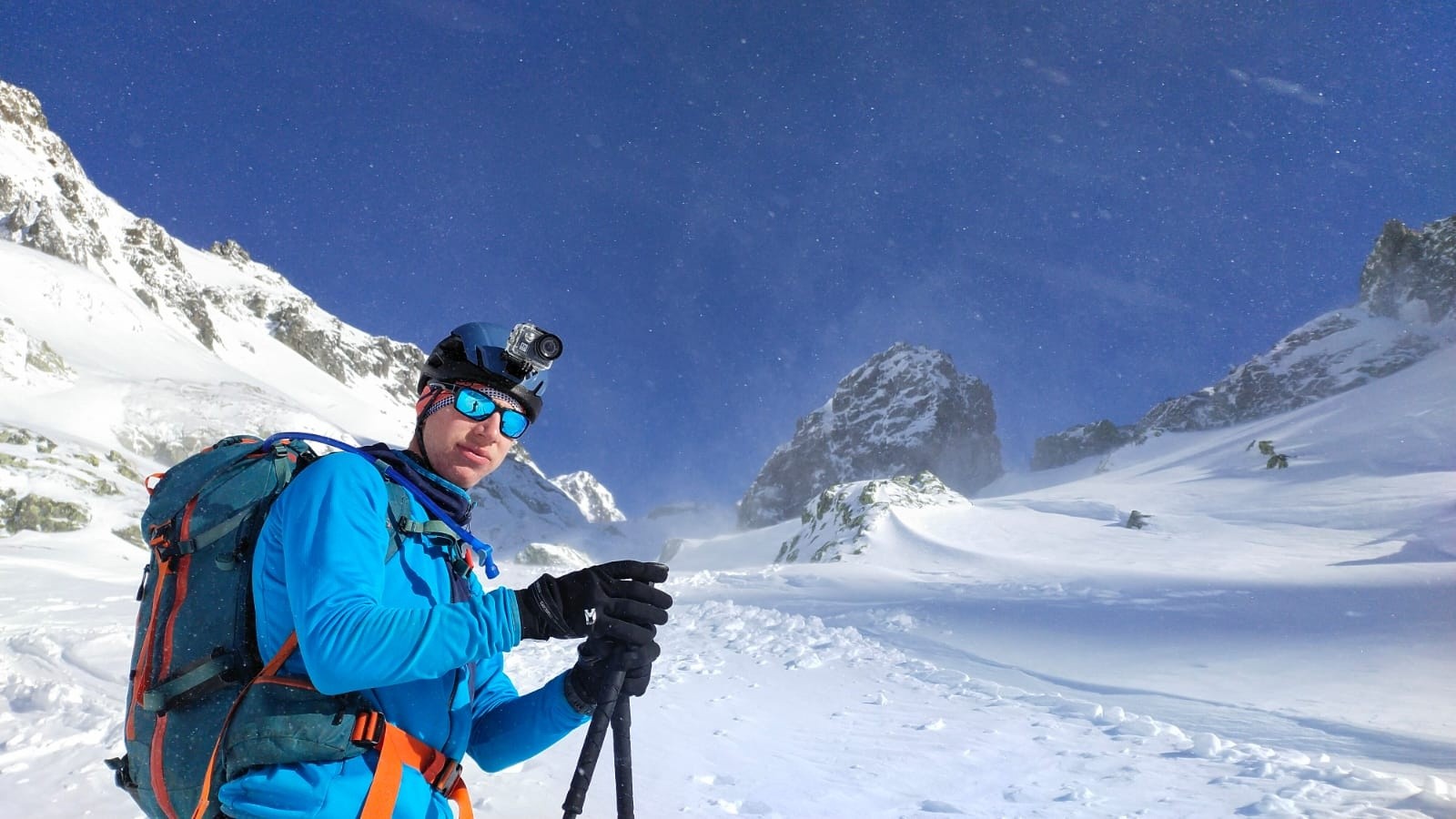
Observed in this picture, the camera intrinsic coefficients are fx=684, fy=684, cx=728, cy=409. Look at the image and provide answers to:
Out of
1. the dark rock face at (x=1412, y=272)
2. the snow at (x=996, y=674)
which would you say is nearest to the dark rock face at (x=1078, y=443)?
the dark rock face at (x=1412, y=272)

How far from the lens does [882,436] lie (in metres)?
142

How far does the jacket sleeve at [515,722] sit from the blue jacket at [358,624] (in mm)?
316

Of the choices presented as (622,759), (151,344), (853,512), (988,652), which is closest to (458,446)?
(622,759)

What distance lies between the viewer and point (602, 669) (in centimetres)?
233

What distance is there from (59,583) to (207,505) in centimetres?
2000

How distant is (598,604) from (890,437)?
469 ft

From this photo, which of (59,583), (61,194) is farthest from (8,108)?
(59,583)

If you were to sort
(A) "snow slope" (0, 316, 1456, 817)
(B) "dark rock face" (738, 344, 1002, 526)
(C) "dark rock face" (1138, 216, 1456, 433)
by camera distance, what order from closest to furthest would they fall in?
(A) "snow slope" (0, 316, 1456, 817), (C) "dark rock face" (1138, 216, 1456, 433), (B) "dark rock face" (738, 344, 1002, 526)

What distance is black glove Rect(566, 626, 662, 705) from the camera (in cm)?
224

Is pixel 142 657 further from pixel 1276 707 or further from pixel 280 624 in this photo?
pixel 1276 707

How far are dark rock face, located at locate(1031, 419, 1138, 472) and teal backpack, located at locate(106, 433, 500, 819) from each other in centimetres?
12553

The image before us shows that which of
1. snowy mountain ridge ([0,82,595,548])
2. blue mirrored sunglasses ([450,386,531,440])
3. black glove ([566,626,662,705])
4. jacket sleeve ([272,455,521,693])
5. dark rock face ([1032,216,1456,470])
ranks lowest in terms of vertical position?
black glove ([566,626,662,705])

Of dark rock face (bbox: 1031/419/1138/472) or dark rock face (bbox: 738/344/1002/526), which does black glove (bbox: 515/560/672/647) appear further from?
dark rock face (bbox: 738/344/1002/526)

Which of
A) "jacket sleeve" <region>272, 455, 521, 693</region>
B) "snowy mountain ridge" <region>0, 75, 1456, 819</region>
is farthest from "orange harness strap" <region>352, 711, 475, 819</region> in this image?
"snowy mountain ridge" <region>0, 75, 1456, 819</region>
